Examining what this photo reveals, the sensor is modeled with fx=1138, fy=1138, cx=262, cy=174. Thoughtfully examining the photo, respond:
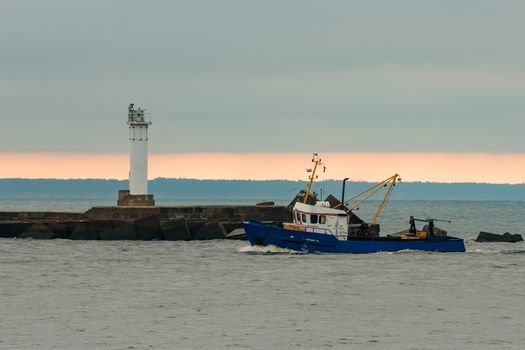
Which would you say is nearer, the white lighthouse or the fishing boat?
the fishing boat

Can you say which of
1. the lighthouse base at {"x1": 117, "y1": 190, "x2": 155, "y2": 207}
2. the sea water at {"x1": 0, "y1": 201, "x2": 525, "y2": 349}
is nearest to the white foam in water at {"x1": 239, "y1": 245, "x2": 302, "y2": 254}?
the sea water at {"x1": 0, "y1": 201, "x2": 525, "y2": 349}

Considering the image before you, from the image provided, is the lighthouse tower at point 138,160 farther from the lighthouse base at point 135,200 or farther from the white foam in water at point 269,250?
the white foam in water at point 269,250

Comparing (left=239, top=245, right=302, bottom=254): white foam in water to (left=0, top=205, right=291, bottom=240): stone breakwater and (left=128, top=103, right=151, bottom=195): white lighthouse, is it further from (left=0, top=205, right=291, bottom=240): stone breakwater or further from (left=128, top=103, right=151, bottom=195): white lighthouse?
(left=128, top=103, right=151, bottom=195): white lighthouse

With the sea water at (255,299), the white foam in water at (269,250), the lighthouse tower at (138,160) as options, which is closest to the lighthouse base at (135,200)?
the lighthouse tower at (138,160)

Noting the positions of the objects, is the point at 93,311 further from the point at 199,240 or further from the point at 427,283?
the point at 199,240

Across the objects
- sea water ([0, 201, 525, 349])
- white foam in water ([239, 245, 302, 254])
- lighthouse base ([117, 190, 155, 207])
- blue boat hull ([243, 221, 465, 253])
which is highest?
lighthouse base ([117, 190, 155, 207])

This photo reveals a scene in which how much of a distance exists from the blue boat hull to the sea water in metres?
0.45

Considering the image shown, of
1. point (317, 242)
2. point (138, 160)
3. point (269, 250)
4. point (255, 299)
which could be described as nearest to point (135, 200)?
point (138, 160)

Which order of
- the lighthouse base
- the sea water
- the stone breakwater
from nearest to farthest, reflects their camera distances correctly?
the sea water
the stone breakwater
the lighthouse base

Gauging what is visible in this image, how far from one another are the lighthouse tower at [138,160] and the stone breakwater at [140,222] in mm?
2676

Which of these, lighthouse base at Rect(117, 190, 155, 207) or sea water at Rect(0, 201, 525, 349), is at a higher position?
lighthouse base at Rect(117, 190, 155, 207)

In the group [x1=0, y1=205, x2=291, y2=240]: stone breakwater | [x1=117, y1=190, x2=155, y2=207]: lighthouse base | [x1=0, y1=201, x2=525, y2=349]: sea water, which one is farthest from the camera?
[x1=117, y1=190, x2=155, y2=207]: lighthouse base

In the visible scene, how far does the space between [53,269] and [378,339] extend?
22.4 metres

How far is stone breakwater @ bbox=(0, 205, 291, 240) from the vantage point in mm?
64812
